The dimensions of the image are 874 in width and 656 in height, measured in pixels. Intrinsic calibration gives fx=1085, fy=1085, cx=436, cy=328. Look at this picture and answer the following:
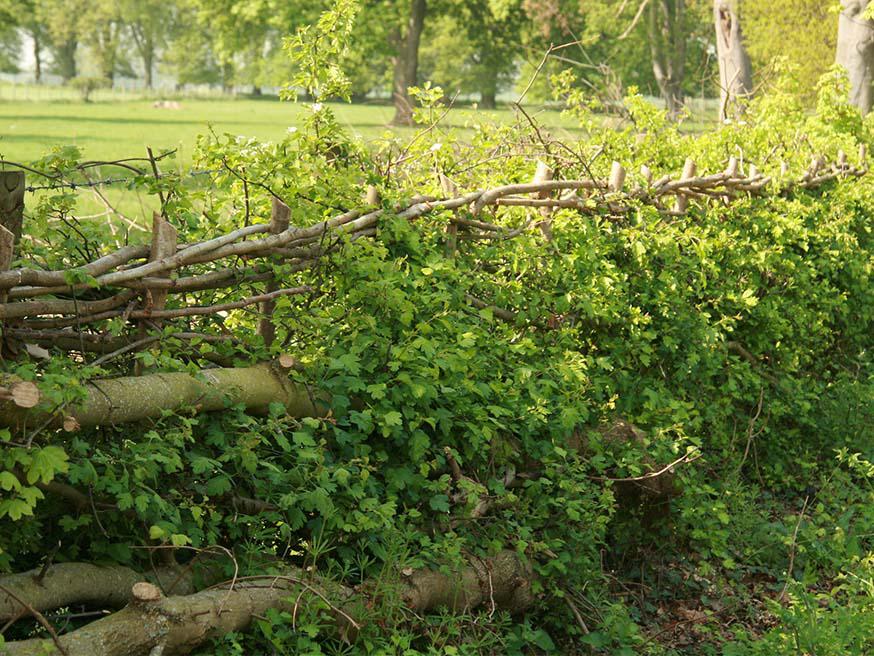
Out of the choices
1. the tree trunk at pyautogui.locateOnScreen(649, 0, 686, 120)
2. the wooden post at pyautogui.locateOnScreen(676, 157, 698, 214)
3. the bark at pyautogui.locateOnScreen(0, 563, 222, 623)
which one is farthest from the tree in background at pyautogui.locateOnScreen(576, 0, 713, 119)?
the bark at pyautogui.locateOnScreen(0, 563, 222, 623)

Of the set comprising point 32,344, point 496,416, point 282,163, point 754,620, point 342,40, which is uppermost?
point 342,40

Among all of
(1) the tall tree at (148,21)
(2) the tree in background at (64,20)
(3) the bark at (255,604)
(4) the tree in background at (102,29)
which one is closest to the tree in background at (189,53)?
(1) the tall tree at (148,21)

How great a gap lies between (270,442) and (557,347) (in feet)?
6.55

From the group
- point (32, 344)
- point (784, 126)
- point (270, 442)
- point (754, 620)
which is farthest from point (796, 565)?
point (784, 126)

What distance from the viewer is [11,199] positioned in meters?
3.97

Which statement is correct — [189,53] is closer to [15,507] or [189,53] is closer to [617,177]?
[617,177]

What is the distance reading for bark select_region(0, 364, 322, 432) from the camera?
358 cm

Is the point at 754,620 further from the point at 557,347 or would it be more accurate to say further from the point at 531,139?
the point at 531,139

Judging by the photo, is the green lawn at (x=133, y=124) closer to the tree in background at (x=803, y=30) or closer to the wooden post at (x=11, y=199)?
the tree in background at (x=803, y=30)

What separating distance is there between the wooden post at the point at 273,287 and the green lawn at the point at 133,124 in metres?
22.0

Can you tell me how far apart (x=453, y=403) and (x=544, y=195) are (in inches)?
88.3

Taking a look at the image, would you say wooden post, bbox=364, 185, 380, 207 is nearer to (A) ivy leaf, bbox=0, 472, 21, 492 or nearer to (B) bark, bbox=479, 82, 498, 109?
(A) ivy leaf, bbox=0, 472, 21, 492

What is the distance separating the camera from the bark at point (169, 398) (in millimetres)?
3580

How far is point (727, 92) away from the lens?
12297 millimetres
